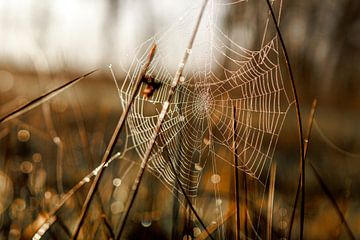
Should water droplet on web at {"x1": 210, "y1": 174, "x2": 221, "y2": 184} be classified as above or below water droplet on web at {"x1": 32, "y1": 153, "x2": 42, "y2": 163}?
above

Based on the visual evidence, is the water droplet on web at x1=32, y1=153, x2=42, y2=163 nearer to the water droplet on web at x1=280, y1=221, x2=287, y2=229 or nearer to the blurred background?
the blurred background

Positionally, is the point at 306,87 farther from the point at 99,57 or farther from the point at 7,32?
the point at 7,32

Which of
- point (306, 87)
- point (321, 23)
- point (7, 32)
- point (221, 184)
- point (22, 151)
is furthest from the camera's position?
point (321, 23)

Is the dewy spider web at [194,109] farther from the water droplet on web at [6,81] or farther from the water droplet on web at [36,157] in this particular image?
the water droplet on web at [6,81]

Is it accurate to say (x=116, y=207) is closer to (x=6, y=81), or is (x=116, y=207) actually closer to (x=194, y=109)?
(x=194, y=109)

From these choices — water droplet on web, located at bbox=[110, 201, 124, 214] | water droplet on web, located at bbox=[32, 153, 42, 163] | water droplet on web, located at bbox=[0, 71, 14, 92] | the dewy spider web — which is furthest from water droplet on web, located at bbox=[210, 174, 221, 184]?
water droplet on web, located at bbox=[0, 71, 14, 92]

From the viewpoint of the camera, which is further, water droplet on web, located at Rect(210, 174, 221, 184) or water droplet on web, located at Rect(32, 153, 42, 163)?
water droplet on web, located at Rect(32, 153, 42, 163)

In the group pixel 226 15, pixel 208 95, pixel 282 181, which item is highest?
pixel 226 15

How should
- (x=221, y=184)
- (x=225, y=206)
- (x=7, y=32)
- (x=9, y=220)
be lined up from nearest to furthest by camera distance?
(x=9, y=220) → (x=225, y=206) → (x=221, y=184) → (x=7, y=32)

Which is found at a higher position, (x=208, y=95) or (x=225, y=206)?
(x=208, y=95)

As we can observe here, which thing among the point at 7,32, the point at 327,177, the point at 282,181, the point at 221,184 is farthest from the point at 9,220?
the point at 7,32

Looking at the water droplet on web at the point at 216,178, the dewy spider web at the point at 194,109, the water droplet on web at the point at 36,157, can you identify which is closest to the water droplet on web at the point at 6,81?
the water droplet on web at the point at 36,157
